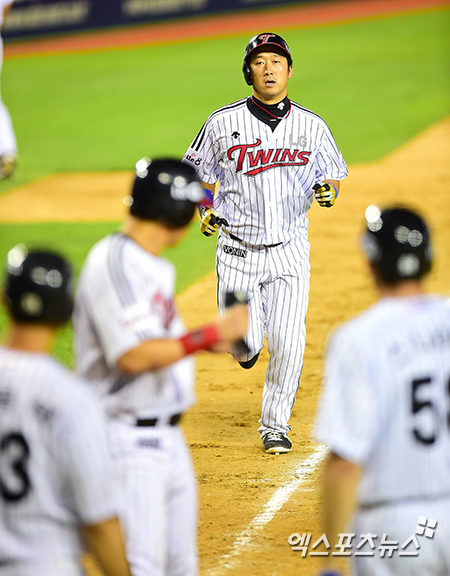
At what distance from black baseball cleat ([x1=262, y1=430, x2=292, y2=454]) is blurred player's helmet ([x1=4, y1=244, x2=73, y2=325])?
3.21 m

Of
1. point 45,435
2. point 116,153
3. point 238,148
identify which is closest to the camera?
point 45,435

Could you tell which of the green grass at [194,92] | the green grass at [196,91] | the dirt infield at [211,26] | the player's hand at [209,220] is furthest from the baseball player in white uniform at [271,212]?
the dirt infield at [211,26]

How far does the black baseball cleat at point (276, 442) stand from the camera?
17.8 ft

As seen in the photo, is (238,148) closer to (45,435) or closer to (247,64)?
(247,64)

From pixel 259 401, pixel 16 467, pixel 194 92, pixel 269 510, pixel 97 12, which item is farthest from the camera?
pixel 97 12

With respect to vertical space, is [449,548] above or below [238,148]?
below

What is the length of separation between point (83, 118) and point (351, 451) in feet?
74.3

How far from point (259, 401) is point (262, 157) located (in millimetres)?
1993

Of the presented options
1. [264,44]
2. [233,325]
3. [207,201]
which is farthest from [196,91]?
[233,325]

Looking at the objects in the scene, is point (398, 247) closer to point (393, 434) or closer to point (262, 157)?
point (393, 434)

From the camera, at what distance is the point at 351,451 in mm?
2305

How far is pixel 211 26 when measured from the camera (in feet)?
94.9

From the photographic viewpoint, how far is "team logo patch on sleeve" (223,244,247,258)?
550 cm

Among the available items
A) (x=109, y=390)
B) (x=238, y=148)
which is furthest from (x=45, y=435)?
(x=238, y=148)
